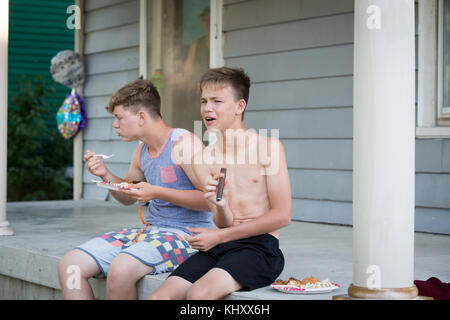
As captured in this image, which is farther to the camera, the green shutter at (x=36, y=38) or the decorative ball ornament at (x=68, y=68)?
the green shutter at (x=36, y=38)

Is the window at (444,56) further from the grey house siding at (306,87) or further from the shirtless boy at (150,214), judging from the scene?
the shirtless boy at (150,214)

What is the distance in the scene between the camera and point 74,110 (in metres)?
7.45

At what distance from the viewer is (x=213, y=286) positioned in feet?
7.95

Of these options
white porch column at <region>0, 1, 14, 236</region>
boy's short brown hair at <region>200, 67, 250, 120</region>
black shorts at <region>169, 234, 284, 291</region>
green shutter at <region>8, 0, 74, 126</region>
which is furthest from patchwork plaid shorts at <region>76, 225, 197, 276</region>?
green shutter at <region>8, 0, 74, 126</region>

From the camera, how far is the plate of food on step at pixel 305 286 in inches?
99.2

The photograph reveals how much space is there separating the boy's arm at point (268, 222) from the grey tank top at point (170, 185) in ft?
1.48

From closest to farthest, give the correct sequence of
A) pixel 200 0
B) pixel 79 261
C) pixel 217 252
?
pixel 217 252 < pixel 79 261 < pixel 200 0

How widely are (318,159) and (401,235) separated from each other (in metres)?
2.91

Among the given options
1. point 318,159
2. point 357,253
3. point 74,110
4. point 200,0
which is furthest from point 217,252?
point 74,110

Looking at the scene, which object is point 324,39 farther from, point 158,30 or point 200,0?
point 158,30

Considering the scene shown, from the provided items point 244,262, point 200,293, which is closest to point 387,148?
point 244,262

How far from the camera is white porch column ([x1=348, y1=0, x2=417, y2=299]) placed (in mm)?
2244

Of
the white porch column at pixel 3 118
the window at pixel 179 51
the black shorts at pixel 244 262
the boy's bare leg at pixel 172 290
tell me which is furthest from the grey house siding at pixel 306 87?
the boy's bare leg at pixel 172 290

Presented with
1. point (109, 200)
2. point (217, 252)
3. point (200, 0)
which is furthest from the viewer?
point (109, 200)
